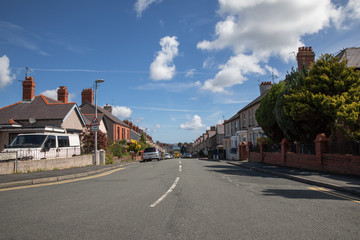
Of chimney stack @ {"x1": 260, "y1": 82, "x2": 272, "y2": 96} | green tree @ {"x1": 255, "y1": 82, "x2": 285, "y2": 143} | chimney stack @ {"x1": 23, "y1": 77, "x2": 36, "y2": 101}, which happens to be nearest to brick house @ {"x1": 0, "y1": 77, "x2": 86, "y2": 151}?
chimney stack @ {"x1": 23, "y1": 77, "x2": 36, "y2": 101}

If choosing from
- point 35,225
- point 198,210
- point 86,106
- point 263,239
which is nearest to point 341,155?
point 198,210

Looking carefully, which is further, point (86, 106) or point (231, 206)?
point (86, 106)

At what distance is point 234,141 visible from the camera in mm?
41688

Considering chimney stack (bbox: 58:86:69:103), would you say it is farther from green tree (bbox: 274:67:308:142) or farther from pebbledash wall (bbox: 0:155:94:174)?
green tree (bbox: 274:67:308:142)

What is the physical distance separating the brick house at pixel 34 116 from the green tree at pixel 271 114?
1635 cm

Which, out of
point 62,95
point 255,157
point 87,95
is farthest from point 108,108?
point 255,157

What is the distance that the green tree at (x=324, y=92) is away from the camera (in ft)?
42.8

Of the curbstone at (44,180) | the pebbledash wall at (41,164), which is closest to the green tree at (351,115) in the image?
the curbstone at (44,180)

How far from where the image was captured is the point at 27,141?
1588 centimetres

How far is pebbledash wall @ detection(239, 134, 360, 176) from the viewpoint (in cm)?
1187

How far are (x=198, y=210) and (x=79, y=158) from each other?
1494 centimetres

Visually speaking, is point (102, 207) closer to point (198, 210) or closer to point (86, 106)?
point (198, 210)

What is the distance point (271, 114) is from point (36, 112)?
20456 mm

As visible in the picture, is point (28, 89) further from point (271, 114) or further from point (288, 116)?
point (288, 116)
